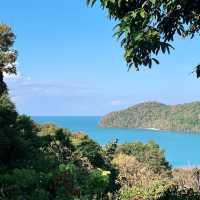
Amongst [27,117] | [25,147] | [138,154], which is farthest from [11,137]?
[138,154]

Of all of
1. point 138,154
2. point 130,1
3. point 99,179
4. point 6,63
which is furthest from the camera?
point 138,154

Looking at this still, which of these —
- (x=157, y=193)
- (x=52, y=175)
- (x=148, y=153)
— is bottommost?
(x=148, y=153)

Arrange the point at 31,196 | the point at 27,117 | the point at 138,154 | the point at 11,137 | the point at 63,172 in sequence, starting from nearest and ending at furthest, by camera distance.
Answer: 1. the point at 31,196
2. the point at 63,172
3. the point at 11,137
4. the point at 27,117
5. the point at 138,154

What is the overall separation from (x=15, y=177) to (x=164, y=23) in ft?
21.0

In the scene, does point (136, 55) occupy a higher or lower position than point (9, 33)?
lower

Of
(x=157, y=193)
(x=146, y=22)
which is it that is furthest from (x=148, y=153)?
(x=146, y=22)

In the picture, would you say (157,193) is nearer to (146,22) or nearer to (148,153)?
(146,22)

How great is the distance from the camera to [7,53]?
3938 cm

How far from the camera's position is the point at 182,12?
9414 millimetres

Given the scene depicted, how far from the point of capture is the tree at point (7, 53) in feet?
128

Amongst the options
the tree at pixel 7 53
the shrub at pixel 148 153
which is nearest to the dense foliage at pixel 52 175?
the tree at pixel 7 53

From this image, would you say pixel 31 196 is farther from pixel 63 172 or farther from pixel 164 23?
pixel 164 23

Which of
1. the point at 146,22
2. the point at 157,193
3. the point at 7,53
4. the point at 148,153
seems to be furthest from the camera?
the point at 148,153

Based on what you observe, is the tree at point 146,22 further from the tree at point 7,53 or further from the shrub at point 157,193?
the tree at point 7,53
